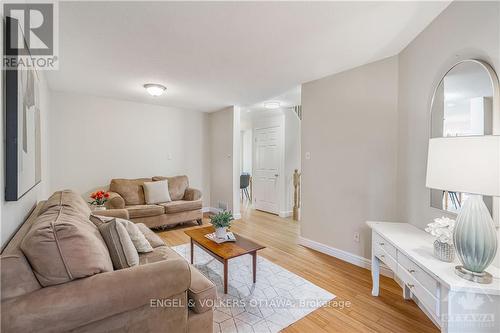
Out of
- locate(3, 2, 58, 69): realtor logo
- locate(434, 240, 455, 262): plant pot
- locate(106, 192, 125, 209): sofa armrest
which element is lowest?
locate(106, 192, 125, 209): sofa armrest

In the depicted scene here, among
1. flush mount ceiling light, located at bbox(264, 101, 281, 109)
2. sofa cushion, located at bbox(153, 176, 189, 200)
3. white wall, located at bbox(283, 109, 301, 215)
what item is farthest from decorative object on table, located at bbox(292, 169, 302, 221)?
sofa cushion, located at bbox(153, 176, 189, 200)

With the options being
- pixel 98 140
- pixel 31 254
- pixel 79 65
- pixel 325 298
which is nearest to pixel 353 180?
pixel 325 298

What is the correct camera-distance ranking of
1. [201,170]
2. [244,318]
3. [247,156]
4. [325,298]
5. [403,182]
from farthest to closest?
[247,156] → [201,170] → [403,182] → [325,298] → [244,318]

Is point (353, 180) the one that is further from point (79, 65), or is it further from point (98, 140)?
point (98, 140)

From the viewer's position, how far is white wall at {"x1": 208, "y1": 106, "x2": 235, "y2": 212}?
4.78 metres

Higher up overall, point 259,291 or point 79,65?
point 79,65

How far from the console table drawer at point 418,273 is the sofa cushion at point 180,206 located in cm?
333

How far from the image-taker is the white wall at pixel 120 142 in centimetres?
375

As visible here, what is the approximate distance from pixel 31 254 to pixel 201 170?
439cm

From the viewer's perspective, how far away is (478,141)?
41.3 inches

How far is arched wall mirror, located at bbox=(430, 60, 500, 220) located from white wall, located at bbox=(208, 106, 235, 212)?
3.51 meters

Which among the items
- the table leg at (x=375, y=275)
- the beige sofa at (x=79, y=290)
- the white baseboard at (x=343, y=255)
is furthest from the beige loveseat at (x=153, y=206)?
the table leg at (x=375, y=275)

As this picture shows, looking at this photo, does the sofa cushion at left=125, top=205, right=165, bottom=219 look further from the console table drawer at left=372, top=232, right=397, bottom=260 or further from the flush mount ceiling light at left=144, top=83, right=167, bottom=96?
the console table drawer at left=372, top=232, right=397, bottom=260

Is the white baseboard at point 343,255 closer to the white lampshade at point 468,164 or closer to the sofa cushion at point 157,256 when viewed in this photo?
the white lampshade at point 468,164
